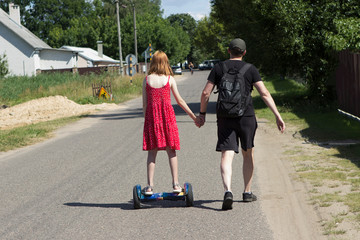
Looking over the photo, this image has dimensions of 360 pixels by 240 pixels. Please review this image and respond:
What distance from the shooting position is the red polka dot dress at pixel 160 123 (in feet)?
22.3

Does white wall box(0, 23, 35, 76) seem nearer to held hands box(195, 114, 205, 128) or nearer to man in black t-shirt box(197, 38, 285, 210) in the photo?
held hands box(195, 114, 205, 128)

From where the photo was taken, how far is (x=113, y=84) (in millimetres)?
37938

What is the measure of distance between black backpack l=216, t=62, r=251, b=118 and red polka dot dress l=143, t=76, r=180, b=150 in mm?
681

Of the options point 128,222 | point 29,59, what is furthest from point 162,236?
point 29,59

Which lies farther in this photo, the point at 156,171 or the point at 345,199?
the point at 156,171

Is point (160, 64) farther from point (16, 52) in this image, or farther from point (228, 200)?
point (16, 52)

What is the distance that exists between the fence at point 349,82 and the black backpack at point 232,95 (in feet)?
31.4

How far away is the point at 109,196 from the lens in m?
7.54

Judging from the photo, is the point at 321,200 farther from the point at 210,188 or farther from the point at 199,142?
the point at 199,142

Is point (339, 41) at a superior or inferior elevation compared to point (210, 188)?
superior

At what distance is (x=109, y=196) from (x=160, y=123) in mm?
1345

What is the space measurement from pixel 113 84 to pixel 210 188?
30.7 meters

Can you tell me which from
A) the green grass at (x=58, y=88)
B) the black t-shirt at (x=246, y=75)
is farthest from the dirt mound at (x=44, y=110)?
the black t-shirt at (x=246, y=75)

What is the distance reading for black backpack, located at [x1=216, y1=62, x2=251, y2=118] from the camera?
6.35 m
